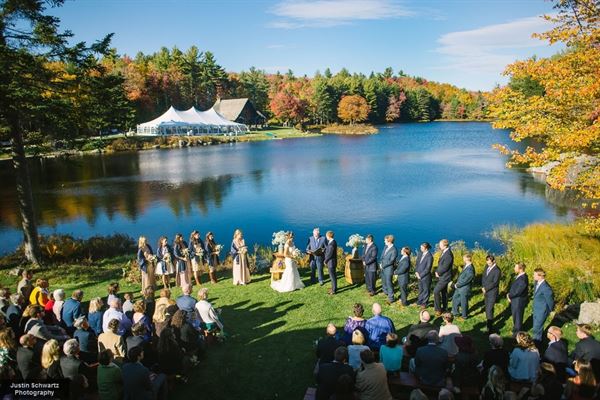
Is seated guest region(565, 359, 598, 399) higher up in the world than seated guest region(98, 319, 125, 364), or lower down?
lower down

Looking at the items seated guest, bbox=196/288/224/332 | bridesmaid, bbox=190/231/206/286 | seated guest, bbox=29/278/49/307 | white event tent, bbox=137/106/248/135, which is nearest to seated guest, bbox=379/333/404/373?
seated guest, bbox=196/288/224/332

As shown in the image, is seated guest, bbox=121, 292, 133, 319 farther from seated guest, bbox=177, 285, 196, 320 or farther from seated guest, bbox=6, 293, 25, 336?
seated guest, bbox=6, 293, 25, 336

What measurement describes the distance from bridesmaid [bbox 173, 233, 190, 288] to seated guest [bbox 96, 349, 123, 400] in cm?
624

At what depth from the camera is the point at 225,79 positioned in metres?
104

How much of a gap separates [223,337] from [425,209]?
63.4ft

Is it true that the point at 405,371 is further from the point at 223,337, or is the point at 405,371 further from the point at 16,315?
the point at 16,315

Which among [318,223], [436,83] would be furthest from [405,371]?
[436,83]

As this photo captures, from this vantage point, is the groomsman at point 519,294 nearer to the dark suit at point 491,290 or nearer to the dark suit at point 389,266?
the dark suit at point 491,290

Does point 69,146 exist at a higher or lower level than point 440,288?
higher

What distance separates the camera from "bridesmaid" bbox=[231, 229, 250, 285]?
1262 centimetres

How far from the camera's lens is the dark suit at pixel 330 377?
237 inches

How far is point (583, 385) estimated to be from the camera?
5719 mm

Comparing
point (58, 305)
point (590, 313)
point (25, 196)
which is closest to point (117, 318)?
point (58, 305)

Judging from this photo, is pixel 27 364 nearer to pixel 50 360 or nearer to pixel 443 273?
pixel 50 360
